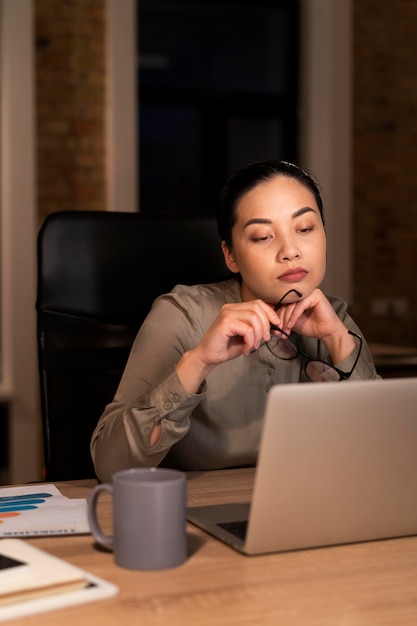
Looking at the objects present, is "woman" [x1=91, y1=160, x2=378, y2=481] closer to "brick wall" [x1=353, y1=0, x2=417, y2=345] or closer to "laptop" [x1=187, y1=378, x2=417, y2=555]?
"laptop" [x1=187, y1=378, x2=417, y2=555]

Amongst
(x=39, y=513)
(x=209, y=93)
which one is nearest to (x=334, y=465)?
(x=39, y=513)

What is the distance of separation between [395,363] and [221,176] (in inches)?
94.4

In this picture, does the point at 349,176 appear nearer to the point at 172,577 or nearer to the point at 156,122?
the point at 156,122

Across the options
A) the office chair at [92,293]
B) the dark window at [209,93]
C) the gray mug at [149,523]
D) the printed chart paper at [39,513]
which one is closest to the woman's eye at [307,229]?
the office chair at [92,293]

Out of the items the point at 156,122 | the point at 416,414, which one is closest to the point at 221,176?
the point at 156,122

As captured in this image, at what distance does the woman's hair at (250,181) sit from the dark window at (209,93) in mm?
3521

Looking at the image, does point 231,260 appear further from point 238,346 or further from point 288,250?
point 238,346

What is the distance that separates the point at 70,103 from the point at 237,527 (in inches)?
160

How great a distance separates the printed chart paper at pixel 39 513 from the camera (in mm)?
1131

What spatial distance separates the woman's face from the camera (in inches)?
61.7

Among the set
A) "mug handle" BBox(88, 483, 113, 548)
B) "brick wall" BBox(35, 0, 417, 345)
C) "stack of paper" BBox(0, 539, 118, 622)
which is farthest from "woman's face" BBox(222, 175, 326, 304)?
"brick wall" BBox(35, 0, 417, 345)

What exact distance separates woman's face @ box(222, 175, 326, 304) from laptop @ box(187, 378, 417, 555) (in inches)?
21.6

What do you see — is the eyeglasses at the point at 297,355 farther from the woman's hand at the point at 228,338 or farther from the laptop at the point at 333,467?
the laptop at the point at 333,467

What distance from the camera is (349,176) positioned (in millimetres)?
5359
